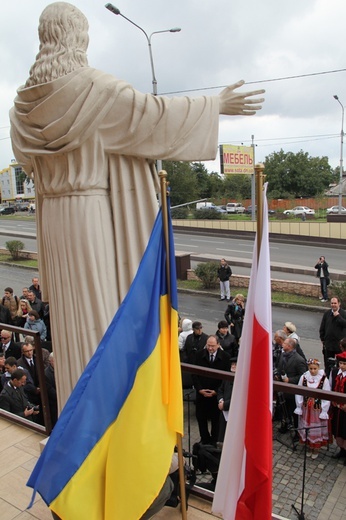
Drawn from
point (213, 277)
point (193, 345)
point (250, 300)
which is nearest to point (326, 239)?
point (213, 277)

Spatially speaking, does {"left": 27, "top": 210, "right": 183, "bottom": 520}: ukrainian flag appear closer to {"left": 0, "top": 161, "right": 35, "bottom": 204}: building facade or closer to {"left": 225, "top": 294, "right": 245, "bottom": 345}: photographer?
{"left": 225, "top": 294, "right": 245, "bottom": 345}: photographer

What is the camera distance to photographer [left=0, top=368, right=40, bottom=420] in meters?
5.37

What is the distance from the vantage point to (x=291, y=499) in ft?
17.6

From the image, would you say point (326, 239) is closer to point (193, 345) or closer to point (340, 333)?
point (340, 333)

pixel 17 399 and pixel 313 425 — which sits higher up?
pixel 17 399

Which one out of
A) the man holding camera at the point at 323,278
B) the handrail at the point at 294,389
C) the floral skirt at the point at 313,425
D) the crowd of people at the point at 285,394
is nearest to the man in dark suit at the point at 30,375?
the crowd of people at the point at 285,394

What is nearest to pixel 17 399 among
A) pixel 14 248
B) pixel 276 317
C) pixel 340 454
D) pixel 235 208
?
pixel 340 454

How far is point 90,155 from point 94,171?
0.08 metres

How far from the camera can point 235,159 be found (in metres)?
38.7

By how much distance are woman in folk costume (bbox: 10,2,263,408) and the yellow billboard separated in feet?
119

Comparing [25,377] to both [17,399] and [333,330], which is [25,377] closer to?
[17,399]

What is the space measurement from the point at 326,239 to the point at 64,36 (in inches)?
1058

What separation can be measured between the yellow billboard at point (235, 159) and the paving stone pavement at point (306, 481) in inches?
1301

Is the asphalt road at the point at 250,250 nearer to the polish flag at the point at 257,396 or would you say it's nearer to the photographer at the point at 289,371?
the photographer at the point at 289,371
